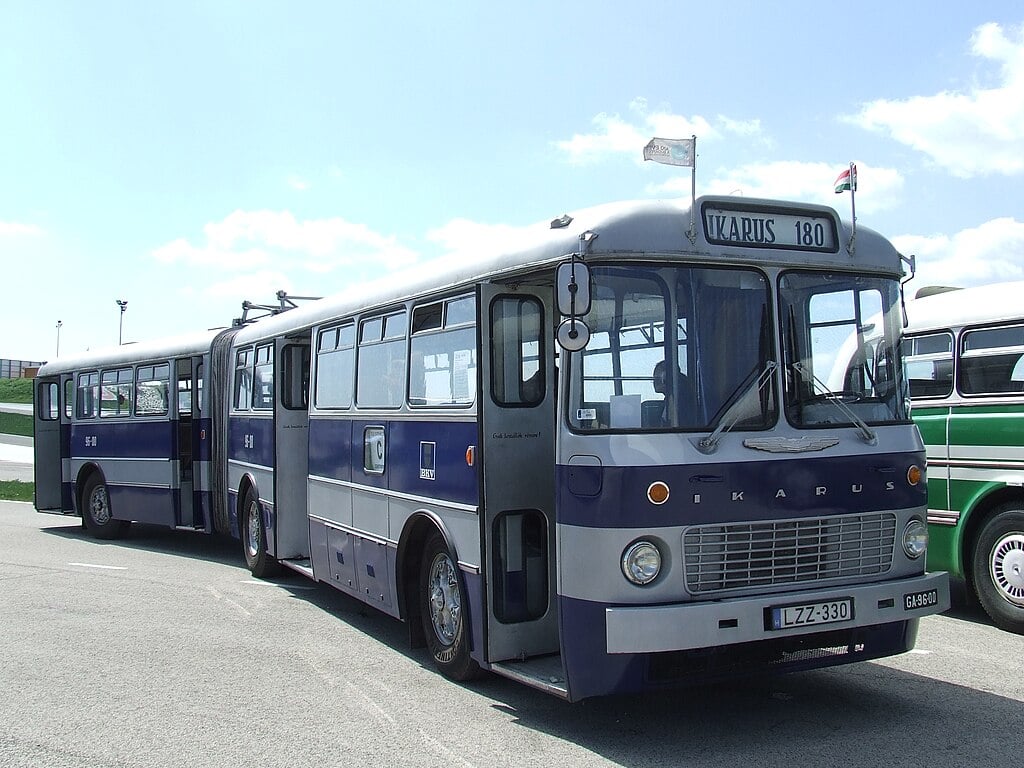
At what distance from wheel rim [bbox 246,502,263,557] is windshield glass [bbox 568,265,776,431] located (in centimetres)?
696

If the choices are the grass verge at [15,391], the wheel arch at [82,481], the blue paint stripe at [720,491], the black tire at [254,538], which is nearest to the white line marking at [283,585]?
the black tire at [254,538]

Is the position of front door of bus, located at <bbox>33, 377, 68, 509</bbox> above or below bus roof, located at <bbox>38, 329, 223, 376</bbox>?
below

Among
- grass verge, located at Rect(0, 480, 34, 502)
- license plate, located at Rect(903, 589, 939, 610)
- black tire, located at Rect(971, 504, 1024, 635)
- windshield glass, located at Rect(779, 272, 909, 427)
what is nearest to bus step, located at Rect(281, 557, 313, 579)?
windshield glass, located at Rect(779, 272, 909, 427)

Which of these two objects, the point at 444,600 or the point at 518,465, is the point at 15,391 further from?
the point at 518,465

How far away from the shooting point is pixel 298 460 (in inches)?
441

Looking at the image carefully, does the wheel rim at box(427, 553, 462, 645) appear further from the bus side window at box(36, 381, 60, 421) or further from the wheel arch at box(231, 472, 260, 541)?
the bus side window at box(36, 381, 60, 421)

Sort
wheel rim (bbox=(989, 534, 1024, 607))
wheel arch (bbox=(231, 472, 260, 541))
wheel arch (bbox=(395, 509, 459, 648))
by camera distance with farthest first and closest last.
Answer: wheel arch (bbox=(231, 472, 260, 541)), wheel rim (bbox=(989, 534, 1024, 607)), wheel arch (bbox=(395, 509, 459, 648))

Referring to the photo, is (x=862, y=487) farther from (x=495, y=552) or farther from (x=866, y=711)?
(x=495, y=552)

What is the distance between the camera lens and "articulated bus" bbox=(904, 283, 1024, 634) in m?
8.58

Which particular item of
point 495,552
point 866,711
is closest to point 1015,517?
point 866,711

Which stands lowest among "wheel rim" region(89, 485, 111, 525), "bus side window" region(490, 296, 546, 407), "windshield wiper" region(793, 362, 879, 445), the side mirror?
"wheel rim" region(89, 485, 111, 525)

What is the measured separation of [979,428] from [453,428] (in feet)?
15.3

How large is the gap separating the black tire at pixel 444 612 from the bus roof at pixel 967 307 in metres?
4.47

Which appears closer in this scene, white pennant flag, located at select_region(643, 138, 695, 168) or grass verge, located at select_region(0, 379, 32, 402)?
white pennant flag, located at select_region(643, 138, 695, 168)
